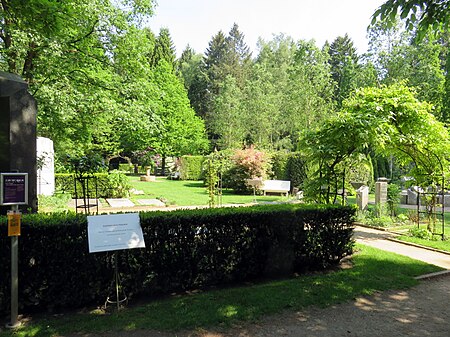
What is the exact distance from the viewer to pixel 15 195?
153 inches

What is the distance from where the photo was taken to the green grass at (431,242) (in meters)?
7.84

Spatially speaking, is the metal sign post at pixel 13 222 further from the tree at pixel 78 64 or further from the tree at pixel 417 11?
the tree at pixel 78 64

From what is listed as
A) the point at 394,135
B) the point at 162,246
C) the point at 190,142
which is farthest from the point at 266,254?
the point at 190,142

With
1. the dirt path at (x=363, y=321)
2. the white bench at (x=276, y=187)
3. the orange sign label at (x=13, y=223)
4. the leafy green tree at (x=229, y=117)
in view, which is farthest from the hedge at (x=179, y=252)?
the leafy green tree at (x=229, y=117)

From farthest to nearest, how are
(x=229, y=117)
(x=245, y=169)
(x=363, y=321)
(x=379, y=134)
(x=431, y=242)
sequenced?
(x=229, y=117) < (x=245, y=169) < (x=431, y=242) < (x=379, y=134) < (x=363, y=321)

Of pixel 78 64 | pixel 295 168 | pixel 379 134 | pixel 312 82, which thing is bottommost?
pixel 295 168

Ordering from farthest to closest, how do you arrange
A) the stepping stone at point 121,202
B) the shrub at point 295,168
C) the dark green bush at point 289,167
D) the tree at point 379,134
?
the dark green bush at point 289,167
the shrub at point 295,168
the stepping stone at point 121,202
the tree at point 379,134

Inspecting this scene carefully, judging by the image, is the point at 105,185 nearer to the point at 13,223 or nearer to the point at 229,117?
the point at 13,223

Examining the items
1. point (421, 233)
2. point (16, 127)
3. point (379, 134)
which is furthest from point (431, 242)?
point (16, 127)

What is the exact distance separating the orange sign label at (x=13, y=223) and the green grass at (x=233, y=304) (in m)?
1.03

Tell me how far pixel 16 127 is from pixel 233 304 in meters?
4.02

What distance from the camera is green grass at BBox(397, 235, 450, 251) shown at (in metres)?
7.84

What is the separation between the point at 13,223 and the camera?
12.1 ft

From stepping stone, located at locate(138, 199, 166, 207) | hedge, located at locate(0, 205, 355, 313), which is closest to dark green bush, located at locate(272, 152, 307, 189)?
stepping stone, located at locate(138, 199, 166, 207)
